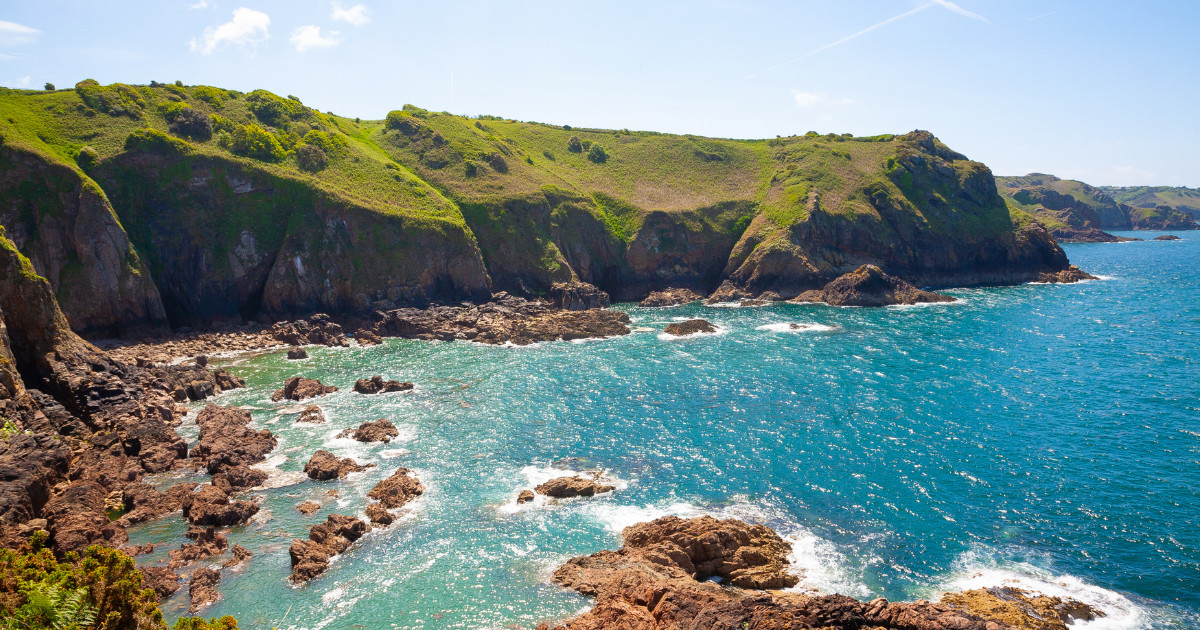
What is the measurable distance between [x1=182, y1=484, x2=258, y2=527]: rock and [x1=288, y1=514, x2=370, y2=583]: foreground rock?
512 centimetres

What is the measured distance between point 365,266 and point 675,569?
76.0 meters

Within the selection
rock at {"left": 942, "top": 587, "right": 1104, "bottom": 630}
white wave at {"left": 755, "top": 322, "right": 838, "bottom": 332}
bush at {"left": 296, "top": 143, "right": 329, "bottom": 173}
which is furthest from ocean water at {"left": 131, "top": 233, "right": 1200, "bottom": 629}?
bush at {"left": 296, "top": 143, "right": 329, "bottom": 173}

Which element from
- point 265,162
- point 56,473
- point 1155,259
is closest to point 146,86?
point 265,162

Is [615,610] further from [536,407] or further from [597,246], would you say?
[597,246]

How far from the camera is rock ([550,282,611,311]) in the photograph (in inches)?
3863

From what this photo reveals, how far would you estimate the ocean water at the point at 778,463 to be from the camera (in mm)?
30344

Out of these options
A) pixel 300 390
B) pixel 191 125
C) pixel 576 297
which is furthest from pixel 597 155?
pixel 300 390

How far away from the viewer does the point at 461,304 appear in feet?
314

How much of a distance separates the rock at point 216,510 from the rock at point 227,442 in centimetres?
542

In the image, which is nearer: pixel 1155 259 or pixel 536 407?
pixel 536 407

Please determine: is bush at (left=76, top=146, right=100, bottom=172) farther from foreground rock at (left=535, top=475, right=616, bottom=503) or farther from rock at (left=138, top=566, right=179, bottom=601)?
foreground rock at (left=535, top=475, right=616, bottom=503)

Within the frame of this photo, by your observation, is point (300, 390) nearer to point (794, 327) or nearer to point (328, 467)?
point (328, 467)

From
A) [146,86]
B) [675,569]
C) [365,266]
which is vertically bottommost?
[675,569]

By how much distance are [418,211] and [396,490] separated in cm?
7008
